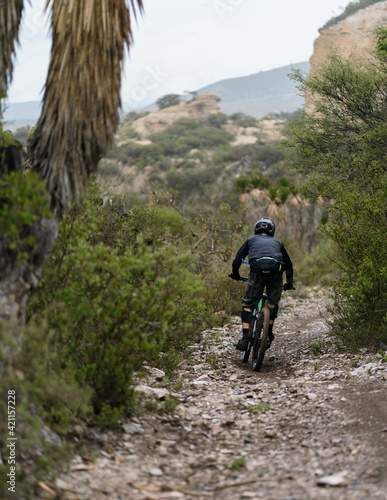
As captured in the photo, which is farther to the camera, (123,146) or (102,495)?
(123,146)

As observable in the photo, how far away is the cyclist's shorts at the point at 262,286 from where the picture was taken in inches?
289

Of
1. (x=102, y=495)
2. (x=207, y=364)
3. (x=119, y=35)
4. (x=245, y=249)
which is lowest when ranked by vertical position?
(x=207, y=364)

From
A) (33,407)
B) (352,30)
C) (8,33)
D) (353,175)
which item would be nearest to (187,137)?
(352,30)

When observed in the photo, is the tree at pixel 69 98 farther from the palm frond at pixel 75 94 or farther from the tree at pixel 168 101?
the tree at pixel 168 101

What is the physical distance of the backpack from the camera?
714 centimetres

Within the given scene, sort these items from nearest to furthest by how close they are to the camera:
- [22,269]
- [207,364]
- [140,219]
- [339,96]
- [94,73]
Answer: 1. [22,269]
2. [94,73]
3. [207,364]
4. [140,219]
5. [339,96]

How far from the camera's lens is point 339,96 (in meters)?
11.8

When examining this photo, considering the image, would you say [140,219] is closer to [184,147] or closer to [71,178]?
[71,178]

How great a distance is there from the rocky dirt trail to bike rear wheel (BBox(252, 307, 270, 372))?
0.21 metres

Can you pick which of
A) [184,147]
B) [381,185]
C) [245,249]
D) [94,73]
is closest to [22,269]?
[94,73]

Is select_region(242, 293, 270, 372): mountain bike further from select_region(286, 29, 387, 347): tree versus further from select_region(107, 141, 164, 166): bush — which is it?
select_region(107, 141, 164, 166): bush

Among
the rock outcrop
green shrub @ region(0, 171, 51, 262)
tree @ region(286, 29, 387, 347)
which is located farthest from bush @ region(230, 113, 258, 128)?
green shrub @ region(0, 171, 51, 262)

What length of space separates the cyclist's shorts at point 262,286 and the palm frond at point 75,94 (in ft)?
12.2

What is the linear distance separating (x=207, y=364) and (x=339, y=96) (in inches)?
291
